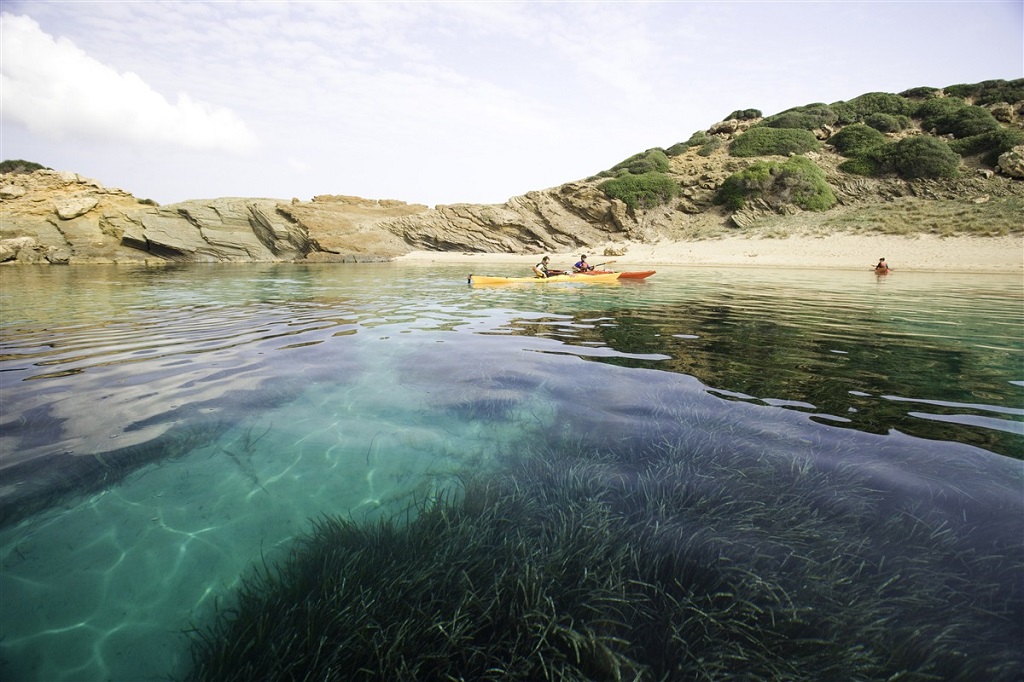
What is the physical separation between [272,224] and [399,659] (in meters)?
41.1

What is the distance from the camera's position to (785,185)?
33312 mm

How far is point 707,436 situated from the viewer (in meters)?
3.46

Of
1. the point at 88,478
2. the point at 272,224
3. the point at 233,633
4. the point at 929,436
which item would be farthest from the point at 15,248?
the point at 929,436

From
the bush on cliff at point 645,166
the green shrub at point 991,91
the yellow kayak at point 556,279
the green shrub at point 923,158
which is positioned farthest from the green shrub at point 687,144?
the yellow kayak at point 556,279

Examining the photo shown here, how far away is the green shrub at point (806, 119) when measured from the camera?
4238 cm

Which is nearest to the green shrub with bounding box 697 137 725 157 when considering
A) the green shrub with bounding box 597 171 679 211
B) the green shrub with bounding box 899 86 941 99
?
the green shrub with bounding box 597 171 679 211

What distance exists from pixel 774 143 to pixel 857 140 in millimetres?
5979

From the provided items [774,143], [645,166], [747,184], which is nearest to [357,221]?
[645,166]

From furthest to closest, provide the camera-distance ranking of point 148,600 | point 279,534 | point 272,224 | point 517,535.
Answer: point 272,224
point 279,534
point 517,535
point 148,600

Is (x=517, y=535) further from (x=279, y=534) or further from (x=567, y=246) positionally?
(x=567, y=246)

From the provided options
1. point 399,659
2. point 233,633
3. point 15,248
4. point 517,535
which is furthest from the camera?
point 15,248

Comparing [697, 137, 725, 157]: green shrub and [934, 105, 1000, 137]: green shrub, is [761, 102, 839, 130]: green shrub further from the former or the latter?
[934, 105, 1000, 137]: green shrub

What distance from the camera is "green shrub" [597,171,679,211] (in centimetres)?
3694

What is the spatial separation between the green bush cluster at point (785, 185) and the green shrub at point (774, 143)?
3.99 m
